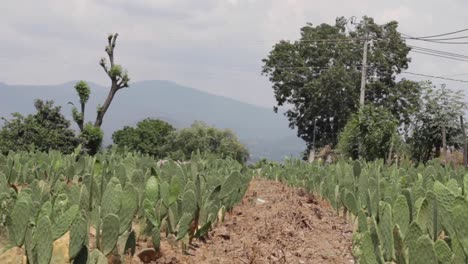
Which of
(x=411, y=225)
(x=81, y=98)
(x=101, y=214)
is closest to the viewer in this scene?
(x=411, y=225)

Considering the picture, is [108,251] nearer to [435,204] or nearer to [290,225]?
[435,204]

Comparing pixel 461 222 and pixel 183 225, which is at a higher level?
pixel 461 222

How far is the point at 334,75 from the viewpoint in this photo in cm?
3288

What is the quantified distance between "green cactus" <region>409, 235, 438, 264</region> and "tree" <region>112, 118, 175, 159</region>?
137 ft

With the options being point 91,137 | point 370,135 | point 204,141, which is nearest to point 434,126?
point 370,135

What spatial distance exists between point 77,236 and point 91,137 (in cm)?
1949

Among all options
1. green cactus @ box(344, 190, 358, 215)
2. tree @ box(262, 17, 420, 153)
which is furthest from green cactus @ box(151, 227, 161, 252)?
tree @ box(262, 17, 420, 153)

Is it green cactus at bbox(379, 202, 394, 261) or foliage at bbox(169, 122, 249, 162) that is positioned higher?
green cactus at bbox(379, 202, 394, 261)

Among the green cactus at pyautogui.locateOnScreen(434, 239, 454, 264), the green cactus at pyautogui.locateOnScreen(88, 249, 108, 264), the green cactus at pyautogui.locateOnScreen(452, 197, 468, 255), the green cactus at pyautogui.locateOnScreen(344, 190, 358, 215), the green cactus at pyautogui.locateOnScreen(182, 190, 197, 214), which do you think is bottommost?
the green cactus at pyautogui.locateOnScreen(344, 190, 358, 215)

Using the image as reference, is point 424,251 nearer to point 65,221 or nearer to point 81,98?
point 65,221

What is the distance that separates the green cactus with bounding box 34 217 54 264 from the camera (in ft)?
9.55

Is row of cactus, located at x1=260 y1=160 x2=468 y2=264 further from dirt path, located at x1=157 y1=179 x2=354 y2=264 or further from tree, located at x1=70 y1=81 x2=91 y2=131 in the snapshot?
tree, located at x1=70 y1=81 x2=91 y2=131

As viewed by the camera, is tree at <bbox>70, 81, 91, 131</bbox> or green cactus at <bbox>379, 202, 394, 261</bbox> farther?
tree at <bbox>70, 81, 91, 131</bbox>

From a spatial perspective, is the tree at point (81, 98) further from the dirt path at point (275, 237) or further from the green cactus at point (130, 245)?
the green cactus at point (130, 245)
